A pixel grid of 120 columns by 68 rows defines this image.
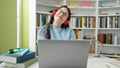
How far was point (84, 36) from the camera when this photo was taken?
3.94 meters

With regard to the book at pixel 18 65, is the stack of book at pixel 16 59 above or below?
above

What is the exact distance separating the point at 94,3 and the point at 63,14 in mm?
2438

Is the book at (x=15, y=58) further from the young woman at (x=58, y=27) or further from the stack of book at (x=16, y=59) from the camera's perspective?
the young woman at (x=58, y=27)

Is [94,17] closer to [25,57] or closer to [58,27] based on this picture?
[58,27]

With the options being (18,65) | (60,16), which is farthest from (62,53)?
(60,16)

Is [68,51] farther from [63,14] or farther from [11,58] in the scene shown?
[63,14]

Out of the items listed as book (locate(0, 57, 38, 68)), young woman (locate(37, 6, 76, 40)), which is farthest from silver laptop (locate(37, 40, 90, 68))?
young woman (locate(37, 6, 76, 40))

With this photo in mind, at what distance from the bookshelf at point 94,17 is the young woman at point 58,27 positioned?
1624mm

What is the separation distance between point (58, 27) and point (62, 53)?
2.88 ft

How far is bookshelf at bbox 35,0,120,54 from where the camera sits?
3701mm

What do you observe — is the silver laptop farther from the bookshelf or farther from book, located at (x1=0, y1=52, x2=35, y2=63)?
the bookshelf

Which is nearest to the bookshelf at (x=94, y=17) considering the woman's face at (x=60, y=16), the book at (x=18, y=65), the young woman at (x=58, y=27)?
the young woman at (x=58, y=27)

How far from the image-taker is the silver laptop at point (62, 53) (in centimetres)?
110

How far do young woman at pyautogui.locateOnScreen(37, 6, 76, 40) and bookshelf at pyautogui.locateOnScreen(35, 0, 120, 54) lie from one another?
1624 millimetres
